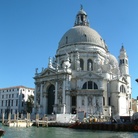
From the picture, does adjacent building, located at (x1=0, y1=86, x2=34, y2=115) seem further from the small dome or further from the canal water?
the canal water

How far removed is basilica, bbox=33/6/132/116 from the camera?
4928 centimetres

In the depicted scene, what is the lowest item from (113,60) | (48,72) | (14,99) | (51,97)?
(51,97)

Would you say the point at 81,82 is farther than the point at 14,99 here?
No

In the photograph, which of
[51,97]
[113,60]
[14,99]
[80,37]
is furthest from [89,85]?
[14,99]

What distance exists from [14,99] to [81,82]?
81.4 ft

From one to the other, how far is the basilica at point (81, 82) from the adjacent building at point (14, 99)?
517 inches

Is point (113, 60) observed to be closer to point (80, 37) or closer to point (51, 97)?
point (80, 37)

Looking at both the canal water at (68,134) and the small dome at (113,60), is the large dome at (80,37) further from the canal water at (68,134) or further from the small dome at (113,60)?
the canal water at (68,134)

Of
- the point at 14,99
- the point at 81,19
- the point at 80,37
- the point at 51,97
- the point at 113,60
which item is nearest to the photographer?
the point at 51,97

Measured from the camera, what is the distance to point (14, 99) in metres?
67.3

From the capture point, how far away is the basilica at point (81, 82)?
49281 mm

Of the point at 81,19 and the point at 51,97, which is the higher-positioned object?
the point at 81,19

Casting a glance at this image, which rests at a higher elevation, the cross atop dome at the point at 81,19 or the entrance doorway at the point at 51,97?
the cross atop dome at the point at 81,19

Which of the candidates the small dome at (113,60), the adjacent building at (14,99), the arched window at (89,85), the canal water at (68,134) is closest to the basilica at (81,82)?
the arched window at (89,85)
